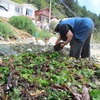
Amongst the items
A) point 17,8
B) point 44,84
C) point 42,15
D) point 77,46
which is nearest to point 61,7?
point 42,15

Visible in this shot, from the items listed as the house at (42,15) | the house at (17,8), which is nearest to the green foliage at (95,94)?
the house at (17,8)

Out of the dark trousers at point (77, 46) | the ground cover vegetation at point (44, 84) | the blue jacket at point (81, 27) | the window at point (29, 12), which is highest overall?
the window at point (29, 12)

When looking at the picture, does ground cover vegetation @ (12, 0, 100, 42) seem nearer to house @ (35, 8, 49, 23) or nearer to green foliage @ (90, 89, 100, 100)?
house @ (35, 8, 49, 23)

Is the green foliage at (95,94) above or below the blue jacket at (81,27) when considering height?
below

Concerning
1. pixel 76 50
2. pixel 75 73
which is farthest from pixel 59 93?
pixel 76 50

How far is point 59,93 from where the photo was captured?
3977 millimetres

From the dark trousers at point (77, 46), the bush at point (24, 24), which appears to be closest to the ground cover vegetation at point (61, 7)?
the bush at point (24, 24)

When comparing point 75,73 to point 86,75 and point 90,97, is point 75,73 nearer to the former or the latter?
point 86,75

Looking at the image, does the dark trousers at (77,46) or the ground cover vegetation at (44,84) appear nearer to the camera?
the ground cover vegetation at (44,84)

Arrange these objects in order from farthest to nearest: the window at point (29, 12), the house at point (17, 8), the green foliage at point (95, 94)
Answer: the window at point (29, 12)
the house at point (17, 8)
the green foliage at point (95, 94)

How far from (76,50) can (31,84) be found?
11.0 ft

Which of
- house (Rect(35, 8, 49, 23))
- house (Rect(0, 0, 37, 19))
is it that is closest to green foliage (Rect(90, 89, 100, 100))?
house (Rect(0, 0, 37, 19))

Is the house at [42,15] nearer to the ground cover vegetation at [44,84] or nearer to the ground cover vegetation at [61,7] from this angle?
the ground cover vegetation at [61,7]

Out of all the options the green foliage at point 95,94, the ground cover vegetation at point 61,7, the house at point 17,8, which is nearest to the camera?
the green foliage at point 95,94
